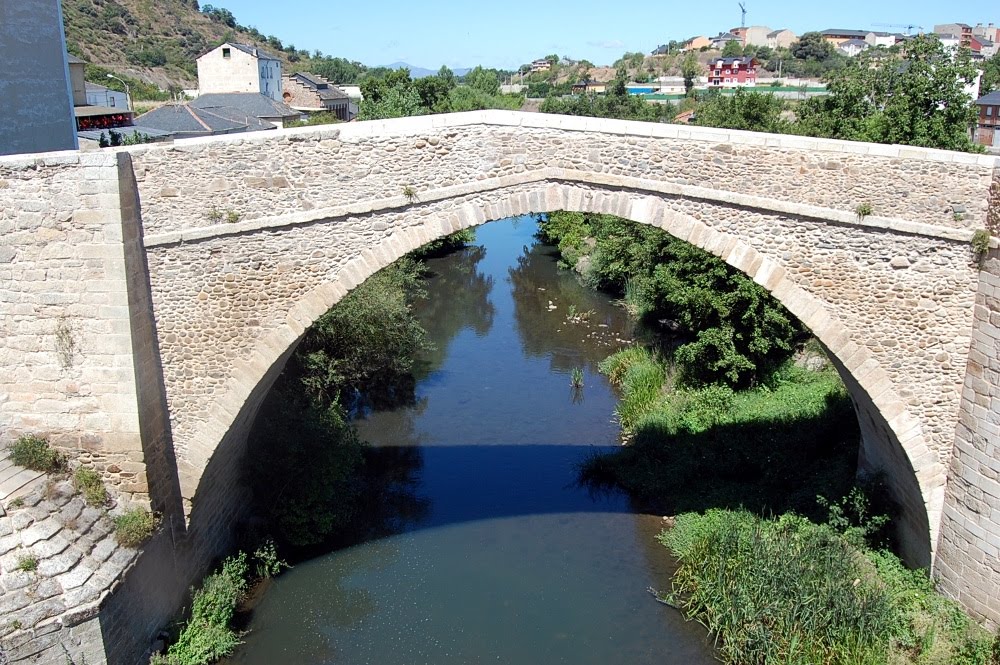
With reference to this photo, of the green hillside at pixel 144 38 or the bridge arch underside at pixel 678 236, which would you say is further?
the green hillside at pixel 144 38

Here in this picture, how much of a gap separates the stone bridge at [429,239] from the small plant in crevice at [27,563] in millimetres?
746

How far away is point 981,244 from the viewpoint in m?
7.37

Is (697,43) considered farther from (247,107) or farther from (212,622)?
(212,622)

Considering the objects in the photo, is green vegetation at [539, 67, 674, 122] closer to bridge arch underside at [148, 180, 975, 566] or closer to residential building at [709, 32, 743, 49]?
bridge arch underside at [148, 180, 975, 566]

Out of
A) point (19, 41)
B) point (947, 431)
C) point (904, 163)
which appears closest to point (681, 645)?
point (947, 431)

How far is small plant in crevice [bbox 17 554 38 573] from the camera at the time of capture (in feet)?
21.9

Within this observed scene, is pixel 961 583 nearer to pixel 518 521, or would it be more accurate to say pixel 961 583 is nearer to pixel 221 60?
pixel 518 521

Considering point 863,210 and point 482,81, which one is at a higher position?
point 482,81

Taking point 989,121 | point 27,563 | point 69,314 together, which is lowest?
point 27,563

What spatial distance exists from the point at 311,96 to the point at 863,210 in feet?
121

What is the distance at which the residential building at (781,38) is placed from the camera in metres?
92.8

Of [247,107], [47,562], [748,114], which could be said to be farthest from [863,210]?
[247,107]

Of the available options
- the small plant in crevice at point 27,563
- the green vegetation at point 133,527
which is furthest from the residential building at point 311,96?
→ the small plant in crevice at point 27,563

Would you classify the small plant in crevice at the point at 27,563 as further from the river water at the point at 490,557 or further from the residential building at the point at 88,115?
the residential building at the point at 88,115
